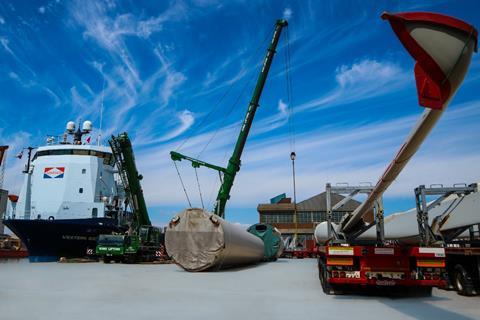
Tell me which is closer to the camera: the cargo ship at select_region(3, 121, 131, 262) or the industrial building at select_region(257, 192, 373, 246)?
the cargo ship at select_region(3, 121, 131, 262)

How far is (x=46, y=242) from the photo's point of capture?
2623cm

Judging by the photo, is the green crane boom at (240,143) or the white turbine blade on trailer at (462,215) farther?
the green crane boom at (240,143)

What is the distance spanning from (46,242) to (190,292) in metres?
20.3

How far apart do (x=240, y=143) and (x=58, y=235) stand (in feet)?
51.4

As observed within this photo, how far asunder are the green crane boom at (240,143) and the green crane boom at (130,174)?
202 inches

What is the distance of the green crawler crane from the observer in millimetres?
24062

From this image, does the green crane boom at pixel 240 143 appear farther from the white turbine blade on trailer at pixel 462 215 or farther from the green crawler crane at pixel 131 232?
the white turbine blade on trailer at pixel 462 215

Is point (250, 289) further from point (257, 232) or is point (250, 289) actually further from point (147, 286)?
point (257, 232)

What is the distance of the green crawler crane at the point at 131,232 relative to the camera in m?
24.1

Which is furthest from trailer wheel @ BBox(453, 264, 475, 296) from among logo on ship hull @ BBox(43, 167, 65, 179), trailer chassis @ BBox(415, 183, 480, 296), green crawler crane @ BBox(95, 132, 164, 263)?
logo on ship hull @ BBox(43, 167, 65, 179)

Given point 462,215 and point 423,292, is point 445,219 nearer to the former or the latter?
point 462,215

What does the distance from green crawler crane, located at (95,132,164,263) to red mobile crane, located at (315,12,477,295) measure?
16211 mm

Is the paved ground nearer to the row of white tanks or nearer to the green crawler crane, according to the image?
the row of white tanks

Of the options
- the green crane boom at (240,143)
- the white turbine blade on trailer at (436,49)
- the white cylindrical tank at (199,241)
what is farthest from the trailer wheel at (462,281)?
the green crane boom at (240,143)
